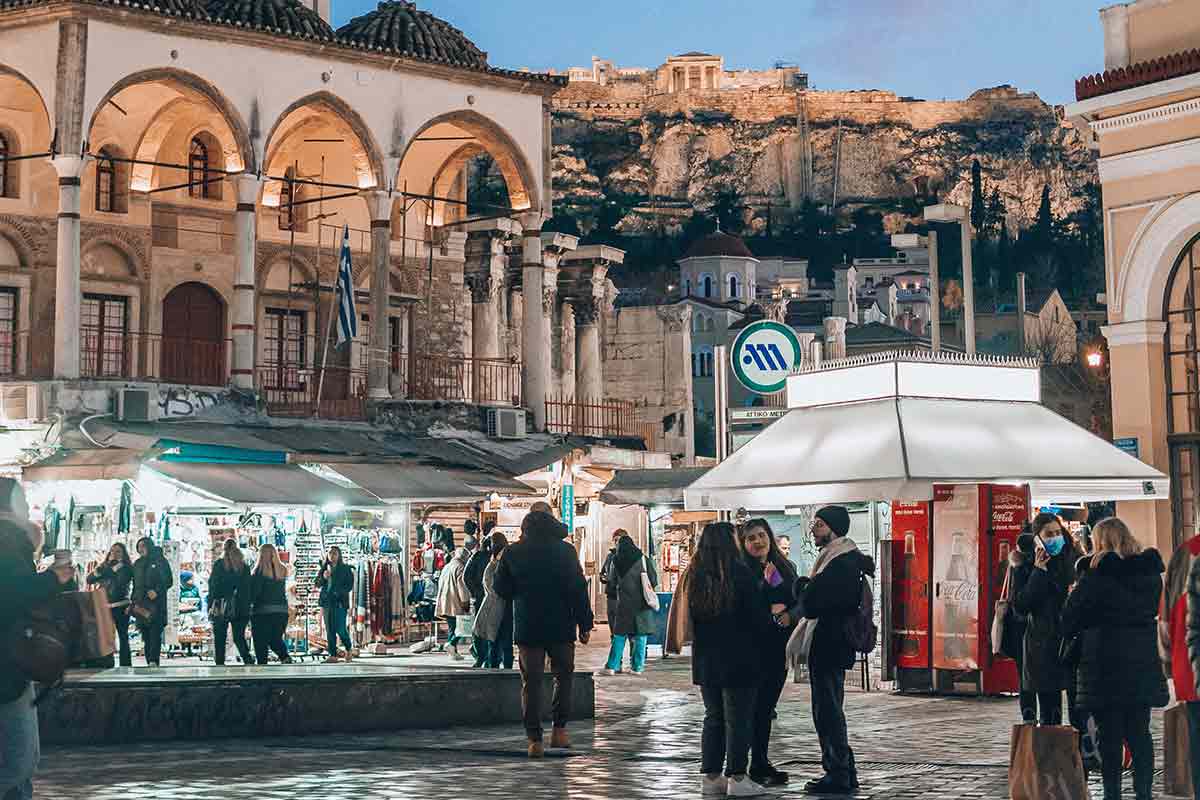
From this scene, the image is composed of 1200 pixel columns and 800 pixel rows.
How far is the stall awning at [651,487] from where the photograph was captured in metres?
26.4

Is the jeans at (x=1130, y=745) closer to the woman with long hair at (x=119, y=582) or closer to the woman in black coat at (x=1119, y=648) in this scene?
the woman in black coat at (x=1119, y=648)

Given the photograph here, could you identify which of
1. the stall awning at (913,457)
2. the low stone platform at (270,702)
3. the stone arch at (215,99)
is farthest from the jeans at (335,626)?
the stone arch at (215,99)

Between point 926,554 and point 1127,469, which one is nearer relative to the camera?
point 1127,469

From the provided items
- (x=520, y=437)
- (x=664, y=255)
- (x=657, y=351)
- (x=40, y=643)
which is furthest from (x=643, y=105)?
(x=40, y=643)

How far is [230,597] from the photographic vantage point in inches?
786

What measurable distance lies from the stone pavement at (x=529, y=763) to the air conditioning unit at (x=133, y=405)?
10.6 metres

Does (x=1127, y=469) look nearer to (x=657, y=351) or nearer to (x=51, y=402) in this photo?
(x=51, y=402)

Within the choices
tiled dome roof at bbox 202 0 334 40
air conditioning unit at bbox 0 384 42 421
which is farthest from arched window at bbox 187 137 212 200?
air conditioning unit at bbox 0 384 42 421

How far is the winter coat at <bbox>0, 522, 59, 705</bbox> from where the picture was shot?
6957 millimetres

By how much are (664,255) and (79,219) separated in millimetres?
109076

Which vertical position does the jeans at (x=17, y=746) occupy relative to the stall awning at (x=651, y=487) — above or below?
below

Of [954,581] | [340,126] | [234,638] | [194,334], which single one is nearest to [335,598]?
[234,638]

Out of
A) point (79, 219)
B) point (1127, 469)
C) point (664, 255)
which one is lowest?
point (1127, 469)

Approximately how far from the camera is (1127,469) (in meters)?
15.2
